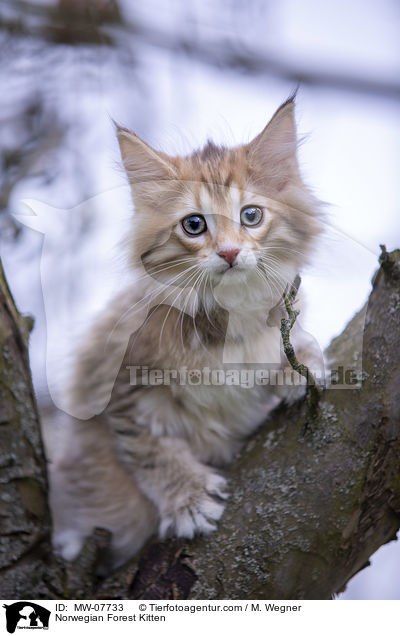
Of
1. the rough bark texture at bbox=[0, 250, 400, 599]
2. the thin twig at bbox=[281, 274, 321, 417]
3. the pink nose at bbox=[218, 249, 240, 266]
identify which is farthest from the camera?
the pink nose at bbox=[218, 249, 240, 266]

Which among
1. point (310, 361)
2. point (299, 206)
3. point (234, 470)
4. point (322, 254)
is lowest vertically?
point (234, 470)

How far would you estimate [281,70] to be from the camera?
177 centimetres

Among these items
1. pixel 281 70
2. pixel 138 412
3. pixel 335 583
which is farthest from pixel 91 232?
pixel 335 583

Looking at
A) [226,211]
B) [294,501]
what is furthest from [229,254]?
[294,501]

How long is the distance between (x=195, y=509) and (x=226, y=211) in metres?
0.76

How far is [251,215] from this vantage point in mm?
1446

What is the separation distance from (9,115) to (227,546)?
1687mm

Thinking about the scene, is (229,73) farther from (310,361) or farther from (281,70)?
(310,361)
